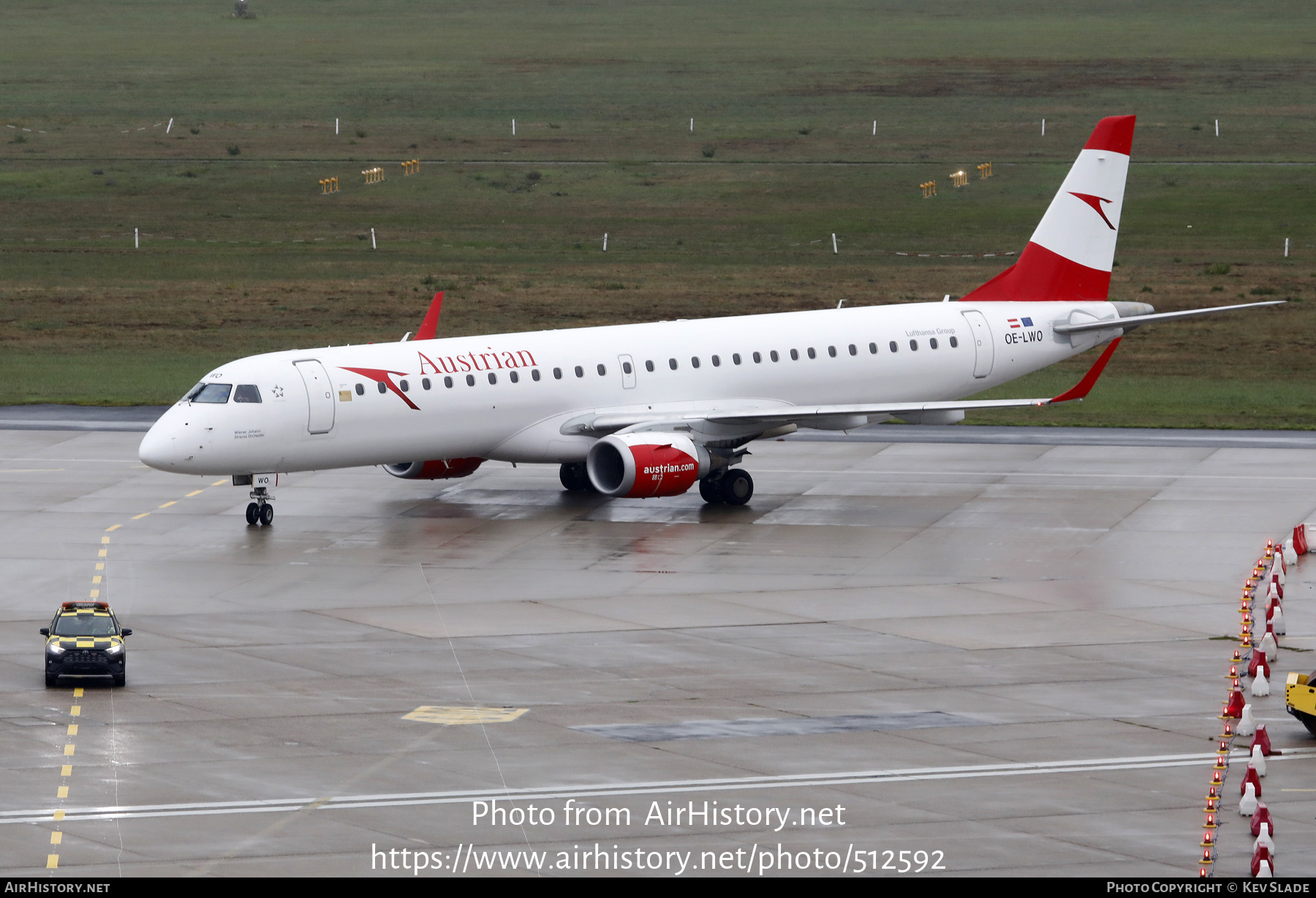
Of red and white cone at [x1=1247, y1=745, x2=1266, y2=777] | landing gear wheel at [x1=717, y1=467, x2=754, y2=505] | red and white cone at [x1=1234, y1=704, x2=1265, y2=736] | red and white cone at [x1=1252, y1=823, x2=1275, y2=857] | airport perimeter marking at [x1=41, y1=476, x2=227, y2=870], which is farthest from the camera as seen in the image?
landing gear wheel at [x1=717, y1=467, x2=754, y2=505]

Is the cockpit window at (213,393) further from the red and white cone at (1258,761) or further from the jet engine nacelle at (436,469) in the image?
the red and white cone at (1258,761)

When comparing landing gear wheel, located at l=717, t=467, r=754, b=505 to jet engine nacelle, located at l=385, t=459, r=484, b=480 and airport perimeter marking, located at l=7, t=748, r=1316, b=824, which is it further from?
airport perimeter marking, located at l=7, t=748, r=1316, b=824

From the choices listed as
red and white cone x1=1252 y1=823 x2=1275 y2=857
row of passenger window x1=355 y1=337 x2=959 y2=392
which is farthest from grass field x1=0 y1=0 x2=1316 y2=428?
red and white cone x1=1252 y1=823 x2=1275 y2=857

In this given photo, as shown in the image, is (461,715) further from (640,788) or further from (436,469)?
(436,469)

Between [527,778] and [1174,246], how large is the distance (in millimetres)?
77068

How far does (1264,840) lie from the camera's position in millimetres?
23516

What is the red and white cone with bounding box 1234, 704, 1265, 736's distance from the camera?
96.1 ft

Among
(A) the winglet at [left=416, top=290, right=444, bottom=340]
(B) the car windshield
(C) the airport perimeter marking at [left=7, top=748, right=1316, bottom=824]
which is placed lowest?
(C) the airport perimeter marking at [left=7, top=748, right=1316, bottom=824]

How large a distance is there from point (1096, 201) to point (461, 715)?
30854 mm

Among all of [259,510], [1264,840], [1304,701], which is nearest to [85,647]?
[259,510]

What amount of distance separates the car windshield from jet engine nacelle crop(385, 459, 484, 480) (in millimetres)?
16629

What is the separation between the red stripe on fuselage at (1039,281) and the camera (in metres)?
54.7

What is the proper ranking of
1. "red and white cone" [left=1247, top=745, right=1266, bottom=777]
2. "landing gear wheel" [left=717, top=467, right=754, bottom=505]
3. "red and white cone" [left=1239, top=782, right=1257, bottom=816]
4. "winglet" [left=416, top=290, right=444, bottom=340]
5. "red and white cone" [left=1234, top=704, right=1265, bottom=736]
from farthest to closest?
"winglet" [left=416, top=290, right=444, bottom=340], "landing gear wheel" [left=717, top=467, right=754, bottom=505], "red and white cone" [left=1234, top=704, right=1265, bottom=736], "red and white cone" [left=1247, top=745, right=1266, bottom=777], "red and white cone" [left=1239, top=782, right=1257, bottom=816]
